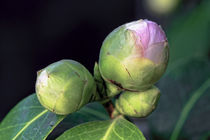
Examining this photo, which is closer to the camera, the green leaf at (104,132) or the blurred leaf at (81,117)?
the green leaf at (104,132)

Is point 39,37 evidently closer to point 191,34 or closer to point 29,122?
point 191,34

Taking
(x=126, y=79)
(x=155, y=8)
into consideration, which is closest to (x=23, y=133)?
(x=126, y=79)

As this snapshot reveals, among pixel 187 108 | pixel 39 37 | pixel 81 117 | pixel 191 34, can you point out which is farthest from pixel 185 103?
pixel 39 37

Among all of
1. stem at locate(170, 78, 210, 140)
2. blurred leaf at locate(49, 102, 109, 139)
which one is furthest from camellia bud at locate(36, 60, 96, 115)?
stem at locate(170, 78, 210, 140)

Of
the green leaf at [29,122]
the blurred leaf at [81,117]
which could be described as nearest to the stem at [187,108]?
the blurred leaf at [81,117]

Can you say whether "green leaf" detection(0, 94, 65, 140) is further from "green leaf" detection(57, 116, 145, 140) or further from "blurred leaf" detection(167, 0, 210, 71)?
"blurred leaf" detection(167, 0, 210, 71)

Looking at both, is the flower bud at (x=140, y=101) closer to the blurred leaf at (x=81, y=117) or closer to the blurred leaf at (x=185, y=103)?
the blurred leaf at (x=81, y=117)

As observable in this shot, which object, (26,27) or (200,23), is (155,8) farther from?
(26,27)
